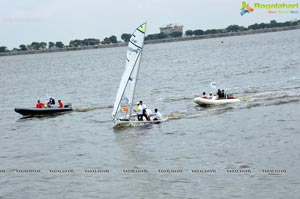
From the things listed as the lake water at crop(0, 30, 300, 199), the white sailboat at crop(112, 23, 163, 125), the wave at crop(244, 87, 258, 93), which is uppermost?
the white sailboat at crop(112, 23, 163, 125)

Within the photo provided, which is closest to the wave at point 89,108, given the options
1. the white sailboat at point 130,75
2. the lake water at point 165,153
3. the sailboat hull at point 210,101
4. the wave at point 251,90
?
the lake water at point 165,153

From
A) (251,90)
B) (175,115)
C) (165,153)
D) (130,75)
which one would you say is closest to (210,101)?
(175,115)

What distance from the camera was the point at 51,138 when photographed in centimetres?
3841

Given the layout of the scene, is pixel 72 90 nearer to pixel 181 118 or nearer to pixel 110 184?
pixel 181 118

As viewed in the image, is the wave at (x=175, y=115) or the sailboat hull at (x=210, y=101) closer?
the wave at (x=175, y=115)

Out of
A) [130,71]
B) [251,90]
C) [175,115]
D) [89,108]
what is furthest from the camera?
[251,90]

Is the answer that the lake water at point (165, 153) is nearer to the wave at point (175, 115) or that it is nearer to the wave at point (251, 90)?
the wave at point (175, 115)

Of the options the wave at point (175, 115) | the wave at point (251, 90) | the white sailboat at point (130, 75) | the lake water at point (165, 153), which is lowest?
the lake water at point (165, 153)

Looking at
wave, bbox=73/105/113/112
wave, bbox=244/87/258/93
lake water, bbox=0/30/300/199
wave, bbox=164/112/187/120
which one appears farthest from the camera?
wave, bbox=244/87/258/93

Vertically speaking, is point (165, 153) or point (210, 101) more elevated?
point (210, 101)

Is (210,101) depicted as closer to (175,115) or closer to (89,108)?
(175,115)

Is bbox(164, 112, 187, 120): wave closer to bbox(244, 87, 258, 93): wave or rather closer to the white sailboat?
the white sailboat

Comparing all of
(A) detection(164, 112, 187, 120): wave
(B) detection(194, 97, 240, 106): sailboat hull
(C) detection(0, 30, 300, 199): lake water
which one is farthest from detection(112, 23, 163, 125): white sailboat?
(B) detection(194, 97, 240, 106): sailboat hull

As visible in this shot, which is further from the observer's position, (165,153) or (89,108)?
(89,108)
